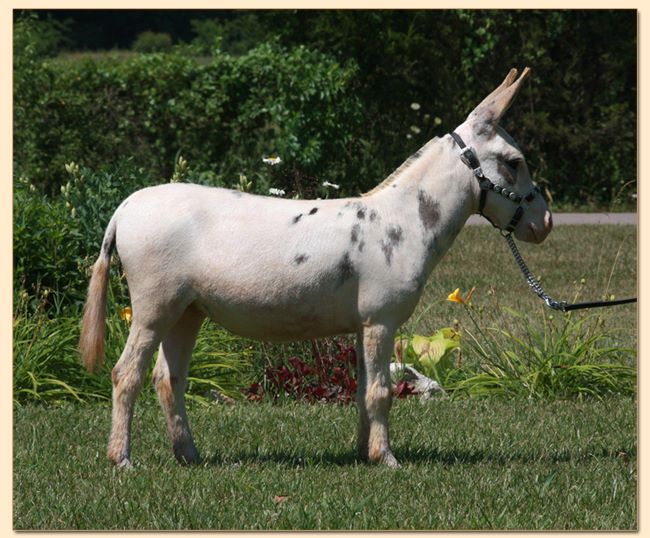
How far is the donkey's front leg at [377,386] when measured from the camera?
217 inches

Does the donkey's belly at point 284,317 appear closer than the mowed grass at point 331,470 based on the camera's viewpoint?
No

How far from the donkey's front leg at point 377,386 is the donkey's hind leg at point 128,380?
1003mm

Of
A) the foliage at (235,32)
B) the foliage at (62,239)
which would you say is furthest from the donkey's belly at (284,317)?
the foliage at (235,32)

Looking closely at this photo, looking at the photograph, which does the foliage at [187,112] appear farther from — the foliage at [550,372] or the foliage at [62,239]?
the foliage at [550,372]

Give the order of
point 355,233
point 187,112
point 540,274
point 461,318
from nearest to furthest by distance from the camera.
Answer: point 355,233, point 461,318, point 540,274, point 187,112

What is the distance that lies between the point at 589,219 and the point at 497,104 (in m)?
9.75

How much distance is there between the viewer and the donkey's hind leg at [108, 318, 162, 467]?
216 inches

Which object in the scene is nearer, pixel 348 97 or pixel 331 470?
pixel 331 470

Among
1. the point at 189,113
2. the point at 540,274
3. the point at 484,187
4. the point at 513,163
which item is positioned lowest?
the point at 540,274

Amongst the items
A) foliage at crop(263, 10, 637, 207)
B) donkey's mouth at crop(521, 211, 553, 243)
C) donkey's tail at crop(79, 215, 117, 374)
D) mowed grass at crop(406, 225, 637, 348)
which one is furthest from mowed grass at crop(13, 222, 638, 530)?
foliage at crop(263, 10, 637, 207)

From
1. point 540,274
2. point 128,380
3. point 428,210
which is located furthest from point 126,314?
point 540,274

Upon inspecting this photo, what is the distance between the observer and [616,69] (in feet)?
52.6

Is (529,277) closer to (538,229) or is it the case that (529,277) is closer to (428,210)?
(538,229)

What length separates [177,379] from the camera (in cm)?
573
